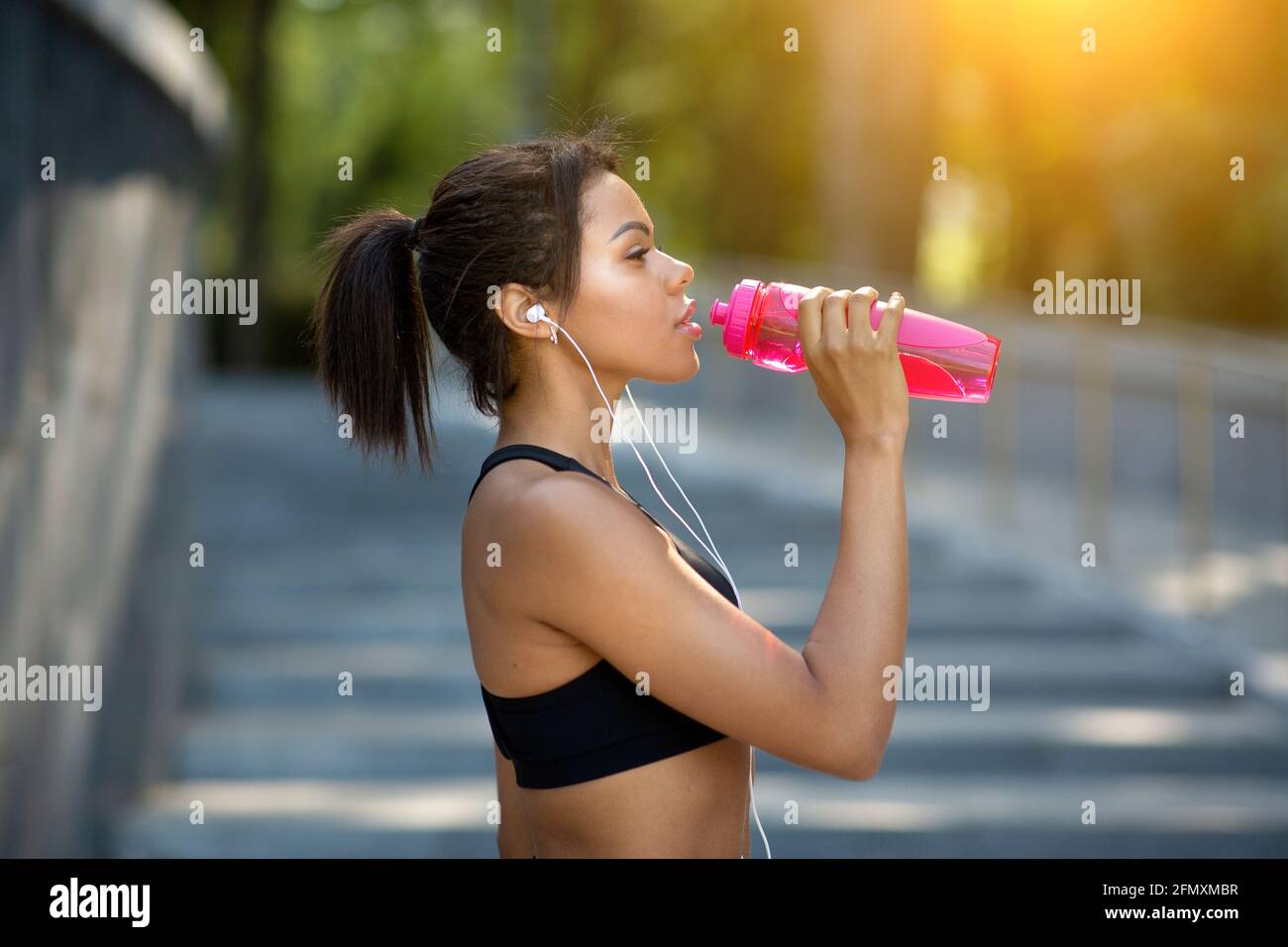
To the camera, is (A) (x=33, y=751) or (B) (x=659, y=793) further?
(A) (x=33, y=751)

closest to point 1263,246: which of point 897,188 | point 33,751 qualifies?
point 897,188

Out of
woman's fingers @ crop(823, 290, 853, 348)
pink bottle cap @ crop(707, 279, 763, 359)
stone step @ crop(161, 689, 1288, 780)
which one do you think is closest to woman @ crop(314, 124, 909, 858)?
woman's fingers @ crop(823, 290, 853, 348)

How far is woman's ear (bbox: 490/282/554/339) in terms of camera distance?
202 cm

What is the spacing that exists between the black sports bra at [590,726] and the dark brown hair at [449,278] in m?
0.20

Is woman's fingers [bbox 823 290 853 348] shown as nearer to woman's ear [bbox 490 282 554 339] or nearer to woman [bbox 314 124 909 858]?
woman [bbox 314 124 909 858]

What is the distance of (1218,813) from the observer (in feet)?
18.8

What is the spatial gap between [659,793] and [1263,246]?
10612mm

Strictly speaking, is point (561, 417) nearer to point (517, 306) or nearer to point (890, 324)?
point (517, 306)

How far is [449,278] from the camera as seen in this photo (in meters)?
2.08

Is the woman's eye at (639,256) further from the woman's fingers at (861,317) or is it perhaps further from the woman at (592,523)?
the woman's fingers at (861,317)

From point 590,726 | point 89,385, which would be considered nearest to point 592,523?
point 590,726

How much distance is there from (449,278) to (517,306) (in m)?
0.12

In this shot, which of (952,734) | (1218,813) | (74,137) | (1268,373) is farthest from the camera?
(1268,373)

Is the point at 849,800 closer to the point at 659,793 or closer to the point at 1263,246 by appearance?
the point at 659,793
